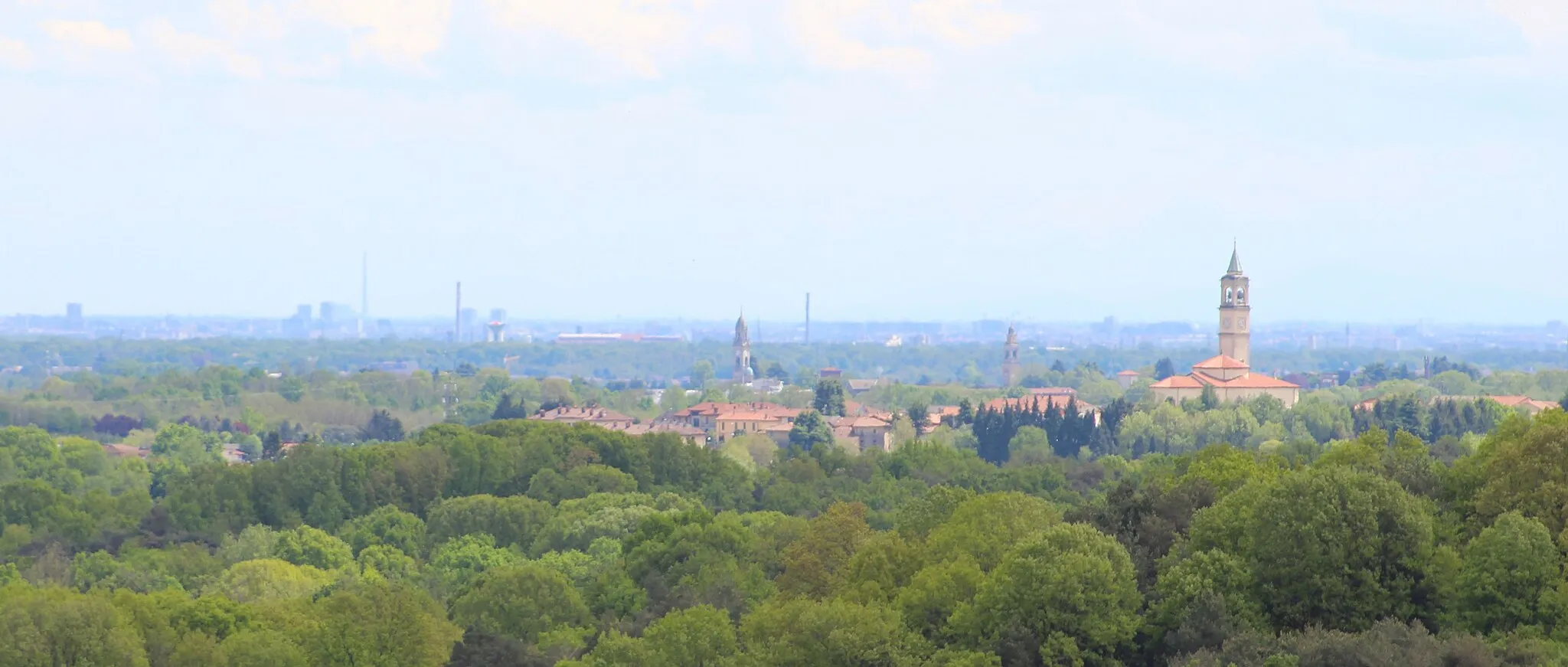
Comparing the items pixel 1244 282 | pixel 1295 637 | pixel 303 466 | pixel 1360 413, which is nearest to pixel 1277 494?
pixel 1295 637

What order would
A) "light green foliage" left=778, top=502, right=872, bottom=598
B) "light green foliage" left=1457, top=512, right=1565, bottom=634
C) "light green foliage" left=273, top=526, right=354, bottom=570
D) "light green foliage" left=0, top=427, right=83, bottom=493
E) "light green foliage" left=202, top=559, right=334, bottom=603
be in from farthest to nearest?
"light green foliage" left=0, top=427, right=83, bottom=493
"light green foliage" left=273, top=526, right=354, bottom=570
"light green foliage" left=202, top=559, right=334, bottom=603
"light green foliage" left=778, top=502, right=872, bottom=598
"light green foliage" left=1457, top=512, right=1565, bottom=634

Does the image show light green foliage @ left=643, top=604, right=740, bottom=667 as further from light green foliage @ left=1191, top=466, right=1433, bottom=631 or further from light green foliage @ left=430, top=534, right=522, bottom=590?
light green foliage @ left=430, top=534, right=522, bottom=590

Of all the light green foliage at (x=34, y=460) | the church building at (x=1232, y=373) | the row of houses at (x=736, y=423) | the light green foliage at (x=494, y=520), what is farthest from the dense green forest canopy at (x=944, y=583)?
the church building at (x=1232, y=373)

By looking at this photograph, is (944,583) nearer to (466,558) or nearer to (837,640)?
(837,640)

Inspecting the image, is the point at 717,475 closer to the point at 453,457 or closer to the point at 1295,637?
the point at 453,457

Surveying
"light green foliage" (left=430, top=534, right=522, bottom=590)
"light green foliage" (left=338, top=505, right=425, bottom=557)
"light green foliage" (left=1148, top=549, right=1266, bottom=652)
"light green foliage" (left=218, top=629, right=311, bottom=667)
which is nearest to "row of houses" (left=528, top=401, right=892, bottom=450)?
"light green foliage" (left=338, top=505, right=425, bottom=557)

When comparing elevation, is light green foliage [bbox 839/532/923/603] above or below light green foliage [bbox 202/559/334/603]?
above

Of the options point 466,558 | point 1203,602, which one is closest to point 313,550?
point 466,558
